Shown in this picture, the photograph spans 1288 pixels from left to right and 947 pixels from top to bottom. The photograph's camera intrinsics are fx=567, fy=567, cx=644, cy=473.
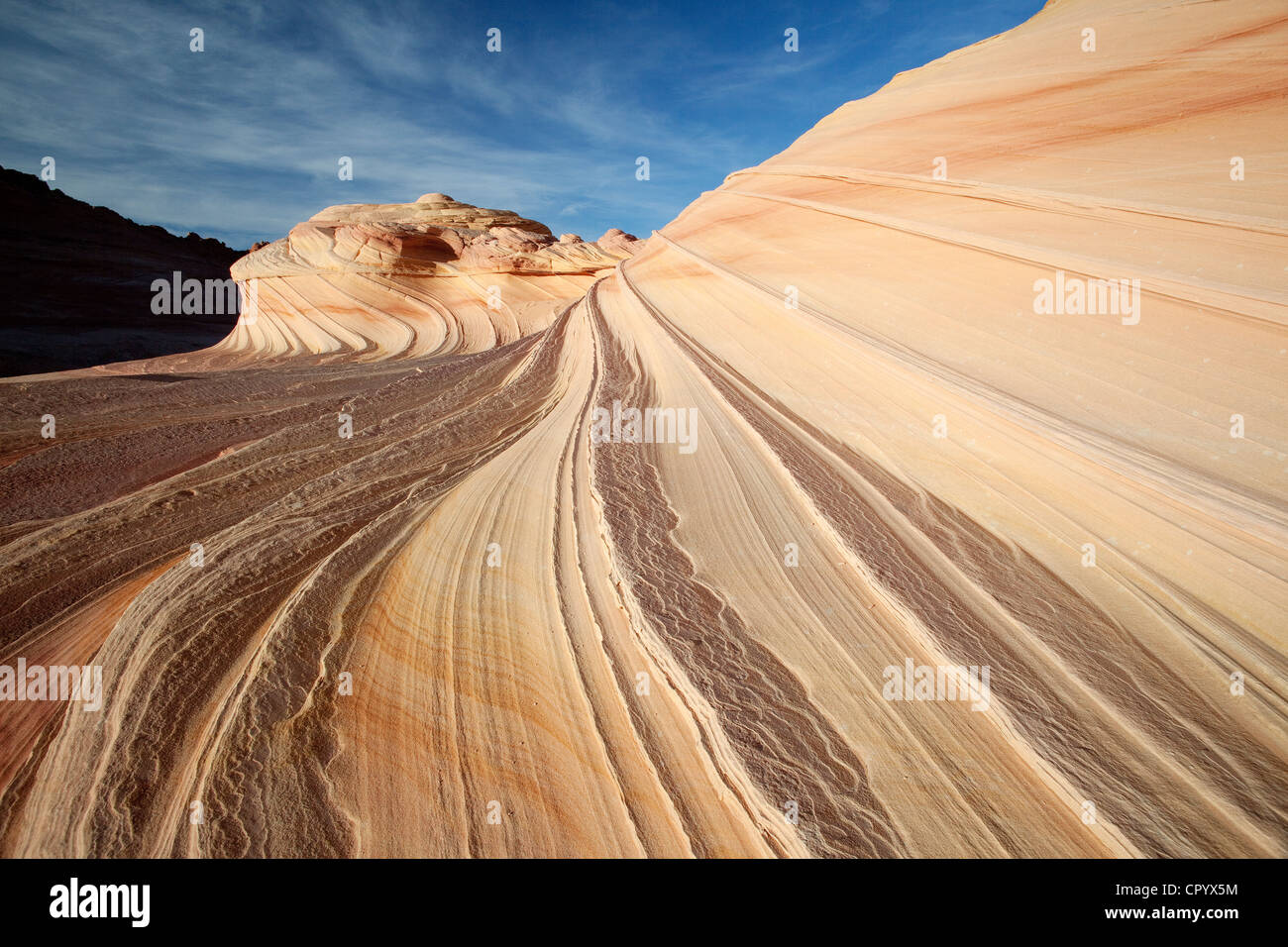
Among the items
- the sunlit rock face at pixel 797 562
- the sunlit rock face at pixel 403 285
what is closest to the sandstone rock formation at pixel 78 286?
the sunlit rock face at pixel 403 285

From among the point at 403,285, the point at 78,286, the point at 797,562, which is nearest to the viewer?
the point at 797,562

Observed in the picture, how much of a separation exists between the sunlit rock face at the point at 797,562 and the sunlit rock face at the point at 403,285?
25.9ft

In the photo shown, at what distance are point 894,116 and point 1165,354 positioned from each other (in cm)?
518

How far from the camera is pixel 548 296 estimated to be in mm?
14852

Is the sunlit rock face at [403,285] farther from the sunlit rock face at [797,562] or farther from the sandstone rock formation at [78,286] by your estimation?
the sunlit rock face at [797,562]

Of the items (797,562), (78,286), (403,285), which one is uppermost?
(78,286)

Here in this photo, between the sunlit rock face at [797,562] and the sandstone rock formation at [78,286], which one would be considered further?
the sandstone rock formation at [78,286]

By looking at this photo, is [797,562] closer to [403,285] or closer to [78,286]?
[403,285]

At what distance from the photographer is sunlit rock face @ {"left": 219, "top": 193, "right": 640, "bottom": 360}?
12641 millimetres

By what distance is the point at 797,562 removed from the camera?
7.92 feet

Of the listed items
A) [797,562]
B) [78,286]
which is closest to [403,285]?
[797,562]

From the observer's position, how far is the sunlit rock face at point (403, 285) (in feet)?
41.5

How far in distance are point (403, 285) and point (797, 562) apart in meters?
15.0

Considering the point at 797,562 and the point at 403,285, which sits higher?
the point at 403,285
